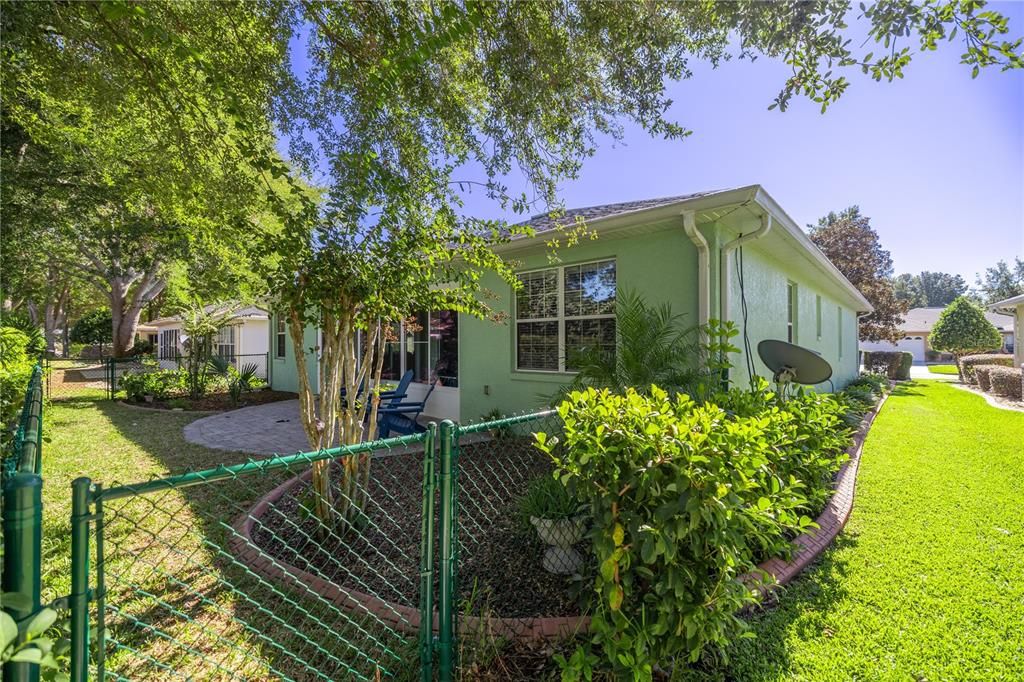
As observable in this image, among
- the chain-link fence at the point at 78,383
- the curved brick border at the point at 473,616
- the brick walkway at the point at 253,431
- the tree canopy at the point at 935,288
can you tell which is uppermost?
the tree canopy at the point at 935,288

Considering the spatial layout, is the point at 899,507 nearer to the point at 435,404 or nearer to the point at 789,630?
the point at 789,630

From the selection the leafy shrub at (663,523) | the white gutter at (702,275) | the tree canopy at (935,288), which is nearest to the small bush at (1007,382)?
the white gutter at (702,275)

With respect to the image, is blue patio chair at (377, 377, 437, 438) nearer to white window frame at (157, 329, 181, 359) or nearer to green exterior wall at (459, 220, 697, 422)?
green exterior wall at (459, 220, 697, 422)

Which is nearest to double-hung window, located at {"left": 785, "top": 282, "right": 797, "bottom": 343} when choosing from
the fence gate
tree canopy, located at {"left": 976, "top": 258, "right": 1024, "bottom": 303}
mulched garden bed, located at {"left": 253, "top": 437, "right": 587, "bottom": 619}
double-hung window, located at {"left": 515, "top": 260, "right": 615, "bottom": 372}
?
double-hung window, located at {"left": 515, "top": 260, "right": 615, "bottom": 372}

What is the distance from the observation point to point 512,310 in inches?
289

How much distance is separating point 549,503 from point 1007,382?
16.2 meters

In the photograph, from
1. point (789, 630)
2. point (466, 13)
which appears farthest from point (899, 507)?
point (466, 13)

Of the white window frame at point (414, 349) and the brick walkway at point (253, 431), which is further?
the white window frame at point (414, 349)

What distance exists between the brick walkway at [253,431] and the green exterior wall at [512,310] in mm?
2918

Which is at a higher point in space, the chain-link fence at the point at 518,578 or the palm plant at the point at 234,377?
the palm plant at the point at 234,377

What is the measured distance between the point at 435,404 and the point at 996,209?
12731 mm

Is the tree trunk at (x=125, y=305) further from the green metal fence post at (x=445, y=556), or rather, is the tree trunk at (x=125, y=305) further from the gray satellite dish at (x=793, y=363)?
the gray satellite dish at (x=793, y=363)

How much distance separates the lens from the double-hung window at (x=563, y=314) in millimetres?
6376

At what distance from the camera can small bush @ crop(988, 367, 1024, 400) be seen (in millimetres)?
12023
